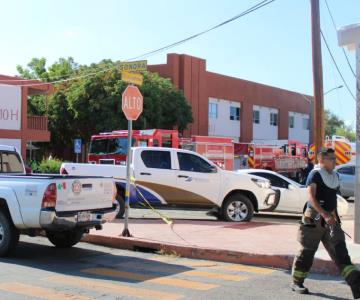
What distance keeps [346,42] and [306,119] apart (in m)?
53.5

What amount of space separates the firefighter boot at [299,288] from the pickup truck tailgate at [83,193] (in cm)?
377

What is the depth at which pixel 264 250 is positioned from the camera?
9289 mm

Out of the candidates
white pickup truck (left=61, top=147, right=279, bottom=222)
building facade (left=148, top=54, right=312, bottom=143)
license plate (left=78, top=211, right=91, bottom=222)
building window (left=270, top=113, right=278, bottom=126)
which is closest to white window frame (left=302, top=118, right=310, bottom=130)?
building facade (left=148, top=54, right=312, bottom=143)

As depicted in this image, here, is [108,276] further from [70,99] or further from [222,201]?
[70,99]

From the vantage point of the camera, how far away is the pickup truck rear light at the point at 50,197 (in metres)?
8.55

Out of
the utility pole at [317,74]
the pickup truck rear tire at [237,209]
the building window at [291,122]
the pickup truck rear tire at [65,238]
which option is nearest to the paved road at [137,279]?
the pickup truck rear tire at [65,238]

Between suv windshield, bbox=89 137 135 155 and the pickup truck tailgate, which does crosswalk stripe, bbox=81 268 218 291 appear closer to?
the pickup truck tailgate

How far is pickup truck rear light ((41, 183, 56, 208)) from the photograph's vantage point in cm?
855

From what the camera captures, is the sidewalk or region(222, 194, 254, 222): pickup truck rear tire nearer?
the sidewalk

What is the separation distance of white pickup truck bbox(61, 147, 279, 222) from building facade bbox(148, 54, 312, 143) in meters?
28.9

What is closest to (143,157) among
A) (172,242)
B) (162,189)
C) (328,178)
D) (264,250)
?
(162,189)

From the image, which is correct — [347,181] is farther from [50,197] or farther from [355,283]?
[355,283]

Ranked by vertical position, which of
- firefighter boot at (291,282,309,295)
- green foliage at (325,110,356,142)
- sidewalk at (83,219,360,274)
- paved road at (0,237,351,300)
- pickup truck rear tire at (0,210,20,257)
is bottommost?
paved road at (0,237,351,300)

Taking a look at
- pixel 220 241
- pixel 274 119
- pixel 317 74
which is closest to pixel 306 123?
pixel 274 119
